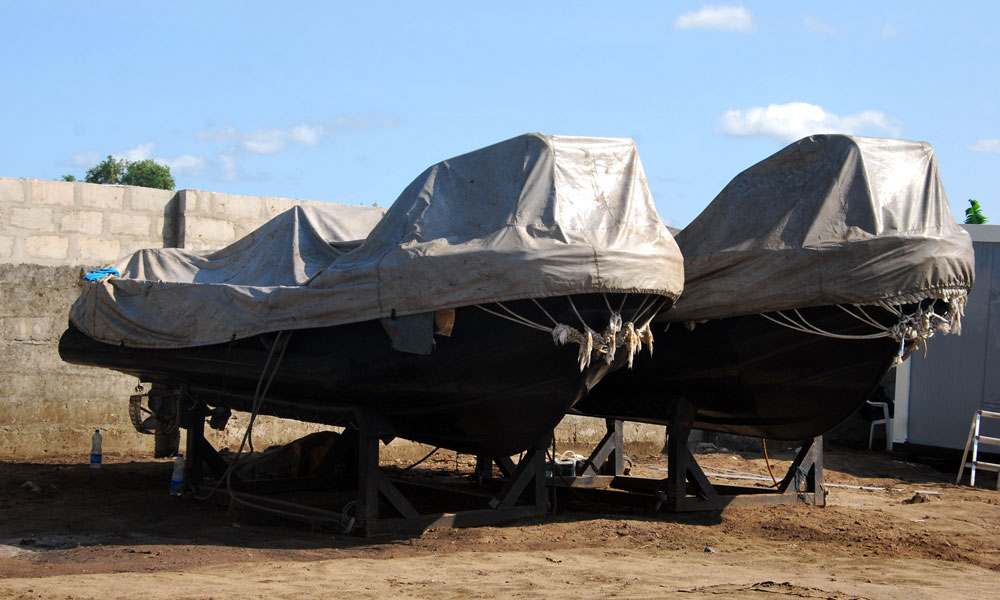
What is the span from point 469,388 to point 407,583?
154 centimetres

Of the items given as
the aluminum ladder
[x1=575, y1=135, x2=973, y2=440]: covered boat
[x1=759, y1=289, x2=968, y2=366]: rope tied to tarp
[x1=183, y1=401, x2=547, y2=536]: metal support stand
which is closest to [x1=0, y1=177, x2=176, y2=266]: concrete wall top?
[x1=183, y1=401, x2=547, y2=536]: metal support stand

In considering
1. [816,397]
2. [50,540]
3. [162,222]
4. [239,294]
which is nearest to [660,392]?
[816,397]

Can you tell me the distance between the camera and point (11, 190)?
961 cm

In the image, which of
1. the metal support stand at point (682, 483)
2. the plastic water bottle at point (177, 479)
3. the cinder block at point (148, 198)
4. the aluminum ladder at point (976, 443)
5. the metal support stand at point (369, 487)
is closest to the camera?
the metal support stand at point (369, 487)

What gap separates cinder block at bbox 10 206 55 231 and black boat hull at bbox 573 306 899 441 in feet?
19.1

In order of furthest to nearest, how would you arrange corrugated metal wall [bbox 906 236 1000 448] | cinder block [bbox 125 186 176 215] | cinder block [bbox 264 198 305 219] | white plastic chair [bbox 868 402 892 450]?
white plastic chair [bbox 868 402 892 450], corrugated metal wall [bbox 906 236 1000 448], cinder block [bbox 264 198 305 219], cinder block [bbox 125 186 176 215]

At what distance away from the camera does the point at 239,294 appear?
6.52 metres

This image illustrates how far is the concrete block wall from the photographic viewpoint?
30.3 feet

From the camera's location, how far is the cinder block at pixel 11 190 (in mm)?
9586

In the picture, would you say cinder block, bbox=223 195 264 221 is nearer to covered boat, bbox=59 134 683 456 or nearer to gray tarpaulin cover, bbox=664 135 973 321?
covered boat, bbox=59 134 683 456

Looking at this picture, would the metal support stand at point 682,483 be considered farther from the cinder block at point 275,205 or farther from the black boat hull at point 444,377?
the cinder block at point 275,205

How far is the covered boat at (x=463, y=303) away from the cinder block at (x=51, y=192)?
3.30 metres

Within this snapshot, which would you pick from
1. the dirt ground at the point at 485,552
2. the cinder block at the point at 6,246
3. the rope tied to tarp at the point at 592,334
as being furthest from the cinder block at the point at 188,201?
the rope tied to tarp at the point at 592,334

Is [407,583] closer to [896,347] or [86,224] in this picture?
[896,347]
